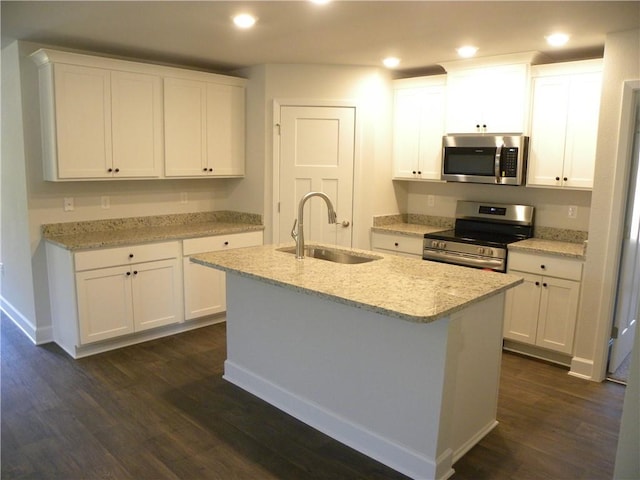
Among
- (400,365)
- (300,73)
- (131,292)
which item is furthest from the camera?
(300,73)

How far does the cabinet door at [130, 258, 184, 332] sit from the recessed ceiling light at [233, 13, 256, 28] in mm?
1991

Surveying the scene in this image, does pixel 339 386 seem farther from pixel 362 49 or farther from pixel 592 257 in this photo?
pixel 362 49

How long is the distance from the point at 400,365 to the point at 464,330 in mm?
360

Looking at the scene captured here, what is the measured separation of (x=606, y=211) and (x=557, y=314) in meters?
0.86

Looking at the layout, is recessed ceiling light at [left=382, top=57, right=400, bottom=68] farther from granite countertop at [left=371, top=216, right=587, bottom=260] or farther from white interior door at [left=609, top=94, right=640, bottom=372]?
white interior door at [left=609, top=94, right=640, bottom=372]

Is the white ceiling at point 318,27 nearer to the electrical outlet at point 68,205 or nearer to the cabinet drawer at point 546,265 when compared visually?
the electrical outlet at point 68,205

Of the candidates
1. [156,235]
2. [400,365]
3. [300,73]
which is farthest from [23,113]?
[400,365]

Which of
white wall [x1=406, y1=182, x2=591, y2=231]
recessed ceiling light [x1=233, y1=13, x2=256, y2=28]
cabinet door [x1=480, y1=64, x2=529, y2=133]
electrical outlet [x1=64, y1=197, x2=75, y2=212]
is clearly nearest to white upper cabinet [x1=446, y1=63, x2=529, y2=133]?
cabinet door [x1=480, y1=64, x2=529, y2=133]

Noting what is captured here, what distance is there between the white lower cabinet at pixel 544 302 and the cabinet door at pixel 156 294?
9.16ft

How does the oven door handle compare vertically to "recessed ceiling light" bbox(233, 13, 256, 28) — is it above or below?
below

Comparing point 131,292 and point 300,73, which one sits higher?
point 300,73

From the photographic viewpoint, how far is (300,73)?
458 cm

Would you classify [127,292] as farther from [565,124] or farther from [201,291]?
[565,124]

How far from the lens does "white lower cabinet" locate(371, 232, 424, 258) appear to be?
456cm
